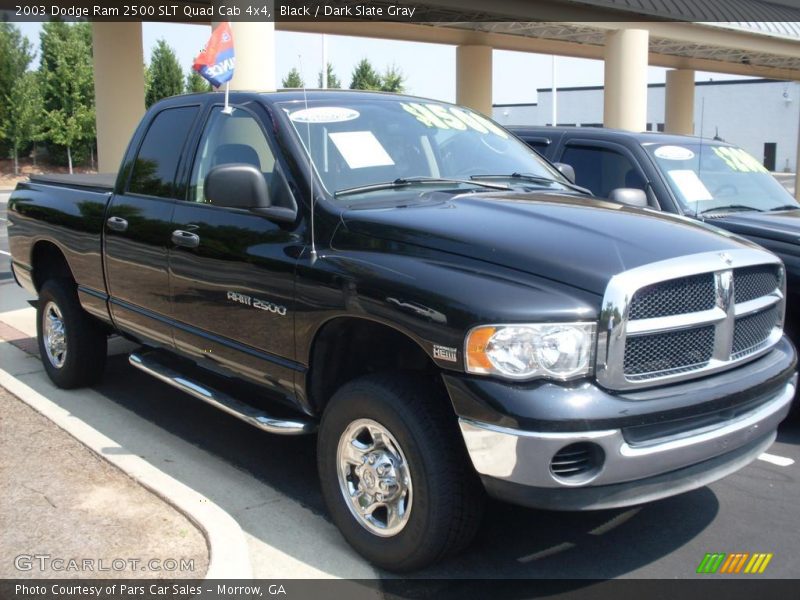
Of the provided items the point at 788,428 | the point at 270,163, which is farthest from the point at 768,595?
the point at 270,163

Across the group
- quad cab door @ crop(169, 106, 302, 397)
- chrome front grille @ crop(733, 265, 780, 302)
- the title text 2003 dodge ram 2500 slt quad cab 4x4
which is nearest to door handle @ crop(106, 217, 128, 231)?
the title text 2003 dodge ram 2500 slt quad cab 4x4

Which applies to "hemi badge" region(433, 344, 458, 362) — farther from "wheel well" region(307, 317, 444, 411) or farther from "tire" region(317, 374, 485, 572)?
"wheel well" region(307, 317, 444, 411)

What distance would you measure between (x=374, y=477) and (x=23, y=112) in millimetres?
42641

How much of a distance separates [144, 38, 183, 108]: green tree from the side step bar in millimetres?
44901

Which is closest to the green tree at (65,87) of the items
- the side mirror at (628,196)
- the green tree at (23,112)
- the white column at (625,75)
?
the green tree at (23,112)

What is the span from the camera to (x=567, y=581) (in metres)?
3.54

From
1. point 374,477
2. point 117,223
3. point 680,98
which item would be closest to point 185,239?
point 117,223

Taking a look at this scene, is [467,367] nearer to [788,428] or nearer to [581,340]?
[581,340]

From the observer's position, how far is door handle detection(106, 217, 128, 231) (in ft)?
17.0

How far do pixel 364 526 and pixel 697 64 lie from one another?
32807mm

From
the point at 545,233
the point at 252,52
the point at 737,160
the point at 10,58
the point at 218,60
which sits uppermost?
the point at 10,58

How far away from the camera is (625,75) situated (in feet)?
67.9

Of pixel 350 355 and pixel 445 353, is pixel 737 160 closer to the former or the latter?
pixel 350 355

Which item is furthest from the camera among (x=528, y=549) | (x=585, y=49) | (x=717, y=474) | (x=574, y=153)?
(x=585, y=49)
